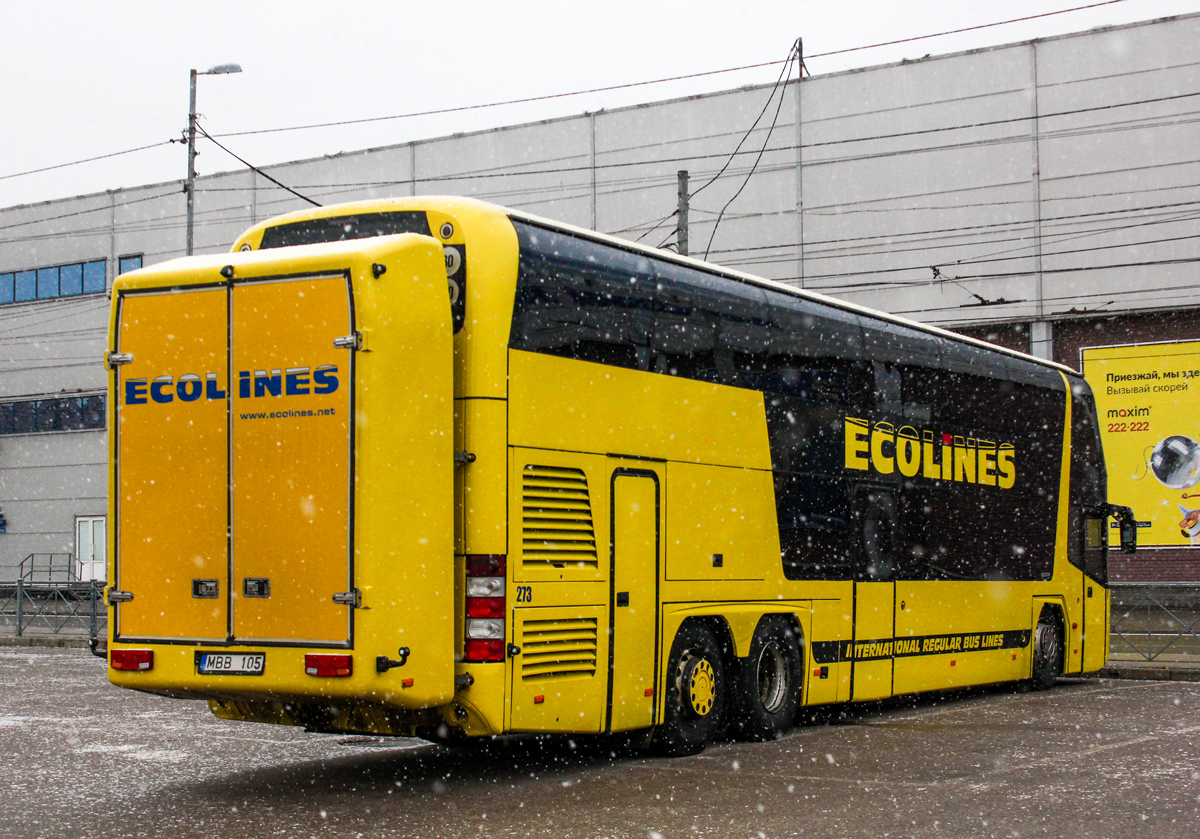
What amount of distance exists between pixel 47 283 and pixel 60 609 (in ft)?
47.4

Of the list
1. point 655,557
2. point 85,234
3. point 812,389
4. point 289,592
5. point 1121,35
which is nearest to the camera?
point 289,592

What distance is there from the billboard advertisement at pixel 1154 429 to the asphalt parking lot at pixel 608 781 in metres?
14.8

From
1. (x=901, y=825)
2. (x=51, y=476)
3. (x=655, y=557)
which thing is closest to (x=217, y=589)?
(x=655, y=557)

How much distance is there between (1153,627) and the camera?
23422mm

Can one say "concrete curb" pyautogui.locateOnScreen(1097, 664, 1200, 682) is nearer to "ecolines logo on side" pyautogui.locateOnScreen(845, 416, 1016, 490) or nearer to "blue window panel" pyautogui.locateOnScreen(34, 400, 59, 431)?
"ecolines logo on side" pyautogui.locateOnScreen(845, 416, 1016, 490)

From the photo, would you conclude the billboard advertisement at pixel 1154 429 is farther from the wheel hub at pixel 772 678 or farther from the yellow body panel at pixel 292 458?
the yellow body panel at pixel 292 458

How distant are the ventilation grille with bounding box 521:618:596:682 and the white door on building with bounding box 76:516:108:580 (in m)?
32.8

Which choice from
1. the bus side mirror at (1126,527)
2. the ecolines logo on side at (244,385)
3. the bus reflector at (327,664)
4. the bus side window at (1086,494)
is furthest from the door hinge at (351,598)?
A: the bus side mirror at (1126,527)

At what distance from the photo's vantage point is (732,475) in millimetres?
11734

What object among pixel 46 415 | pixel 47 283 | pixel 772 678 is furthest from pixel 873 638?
pixel 47 283

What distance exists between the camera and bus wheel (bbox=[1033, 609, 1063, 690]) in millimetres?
17297

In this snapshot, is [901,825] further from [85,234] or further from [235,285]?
[85,234]

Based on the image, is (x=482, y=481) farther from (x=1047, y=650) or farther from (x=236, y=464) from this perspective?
(x=1047, y=650)

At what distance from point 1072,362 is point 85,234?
2790cm
